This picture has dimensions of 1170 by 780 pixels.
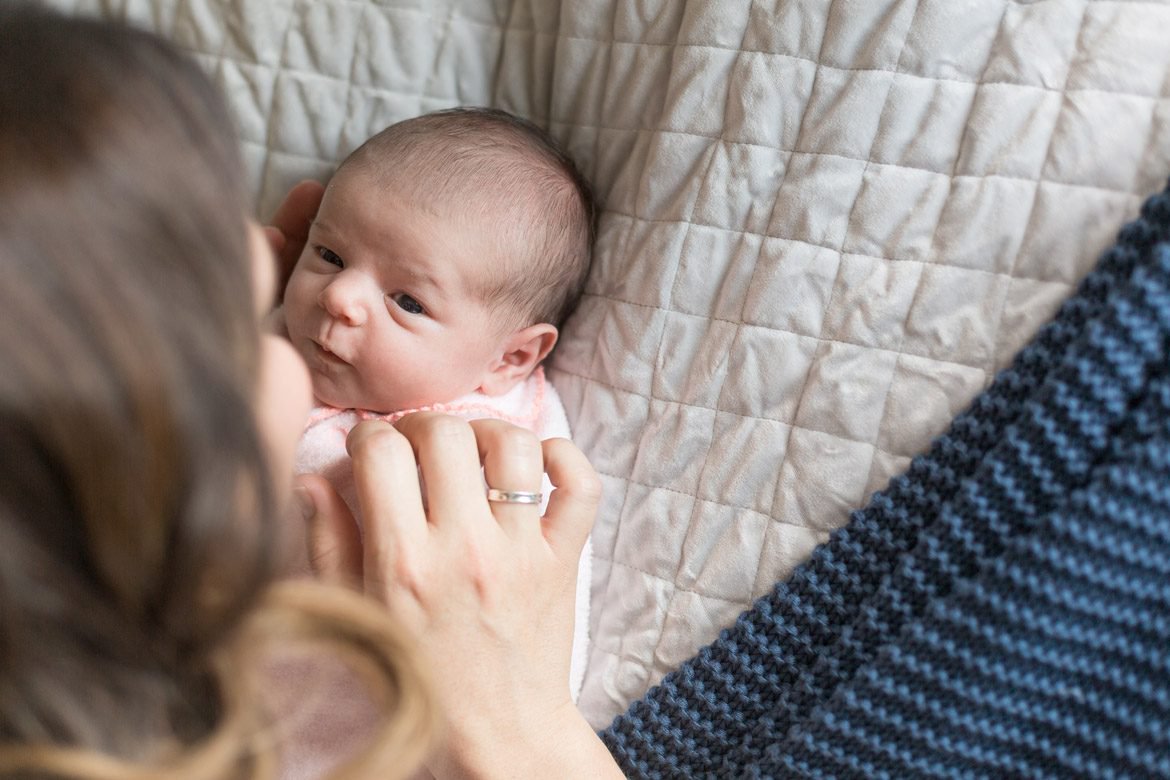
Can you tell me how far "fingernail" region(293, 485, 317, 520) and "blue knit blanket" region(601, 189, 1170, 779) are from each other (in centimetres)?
47

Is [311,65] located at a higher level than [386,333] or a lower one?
higher

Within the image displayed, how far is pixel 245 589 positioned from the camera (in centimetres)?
63

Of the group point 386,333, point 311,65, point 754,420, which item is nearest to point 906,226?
point 754,420

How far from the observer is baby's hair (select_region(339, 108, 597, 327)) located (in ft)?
3.83

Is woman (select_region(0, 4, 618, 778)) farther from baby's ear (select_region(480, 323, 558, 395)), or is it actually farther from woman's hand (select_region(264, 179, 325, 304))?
woman's hand (select_region(264, 179, 325, 304))

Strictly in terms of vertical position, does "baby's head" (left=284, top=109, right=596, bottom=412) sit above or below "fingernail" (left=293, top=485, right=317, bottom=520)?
above

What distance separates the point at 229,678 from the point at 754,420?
58cm

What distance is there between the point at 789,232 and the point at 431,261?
0.40 meters

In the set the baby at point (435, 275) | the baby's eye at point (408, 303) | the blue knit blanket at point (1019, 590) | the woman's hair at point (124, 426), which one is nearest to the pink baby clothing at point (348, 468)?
the baby at point (435, 275)

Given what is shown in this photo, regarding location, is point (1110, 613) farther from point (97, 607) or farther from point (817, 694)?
point (97, 607)

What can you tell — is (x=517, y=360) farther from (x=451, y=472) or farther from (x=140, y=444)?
(x=140, y=444)

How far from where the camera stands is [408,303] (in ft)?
3.85

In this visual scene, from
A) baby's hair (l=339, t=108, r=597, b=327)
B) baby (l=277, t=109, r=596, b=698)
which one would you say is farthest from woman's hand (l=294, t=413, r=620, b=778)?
baby's hair (l=339, t=108, r=597, b=327)

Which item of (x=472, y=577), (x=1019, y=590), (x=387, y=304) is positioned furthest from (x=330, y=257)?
(x=1019, y=590)
